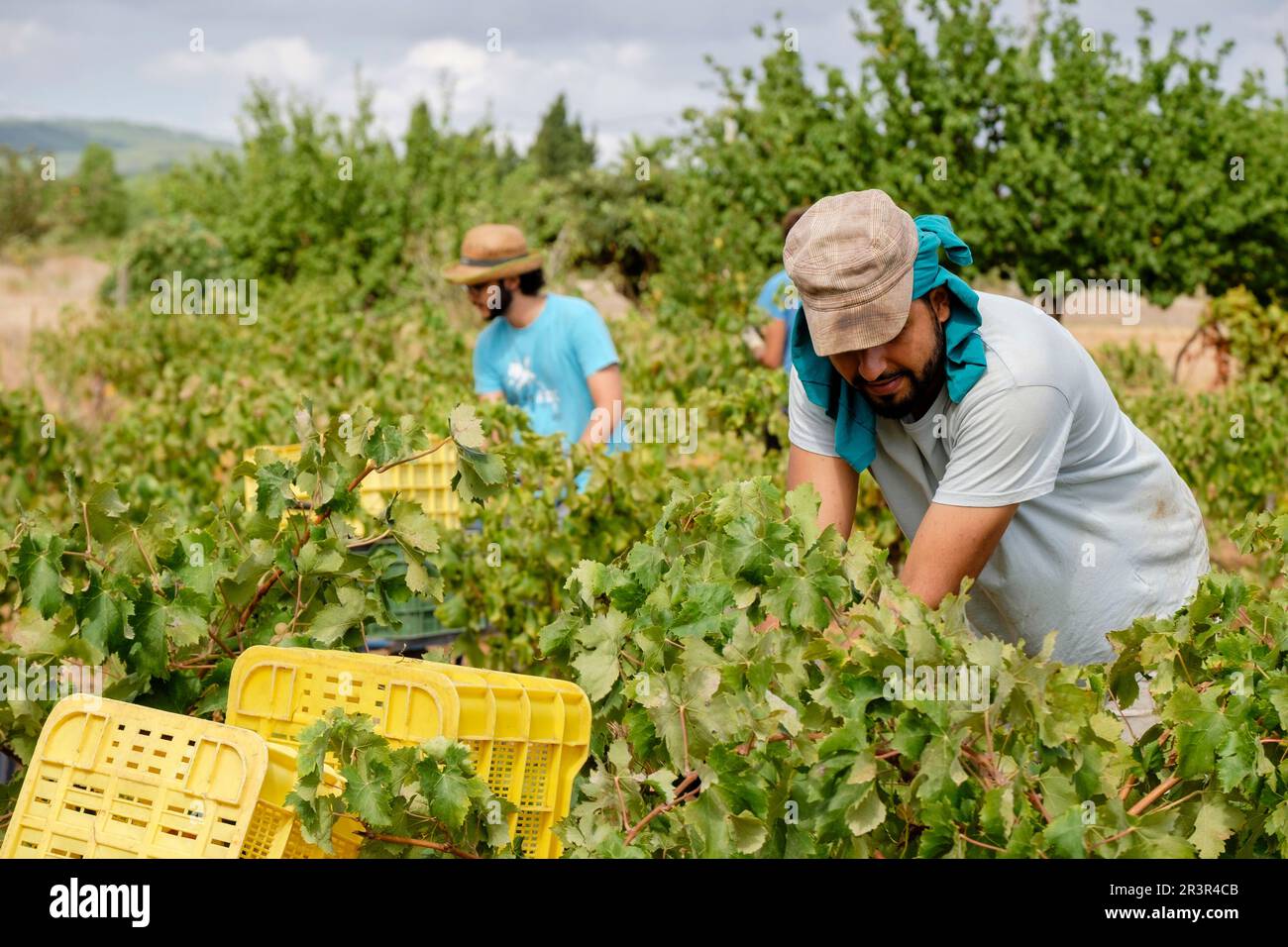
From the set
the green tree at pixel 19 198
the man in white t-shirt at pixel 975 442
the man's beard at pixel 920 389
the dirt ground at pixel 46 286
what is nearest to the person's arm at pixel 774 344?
the man in white t-shirt at pixel 975 442

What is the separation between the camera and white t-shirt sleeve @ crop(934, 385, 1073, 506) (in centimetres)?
240

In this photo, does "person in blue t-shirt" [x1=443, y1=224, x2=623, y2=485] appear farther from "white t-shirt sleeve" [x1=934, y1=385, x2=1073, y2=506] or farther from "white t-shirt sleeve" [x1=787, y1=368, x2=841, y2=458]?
"white t-shirt sleeve" [x1=934, y1=385, x2=1073, y2=506]

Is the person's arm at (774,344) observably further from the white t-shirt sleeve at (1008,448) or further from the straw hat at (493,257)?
the white t-shirt sleeve at (1008,448)

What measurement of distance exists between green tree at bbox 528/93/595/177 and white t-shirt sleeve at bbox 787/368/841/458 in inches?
1848

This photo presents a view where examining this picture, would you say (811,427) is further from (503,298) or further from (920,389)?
(503,298)

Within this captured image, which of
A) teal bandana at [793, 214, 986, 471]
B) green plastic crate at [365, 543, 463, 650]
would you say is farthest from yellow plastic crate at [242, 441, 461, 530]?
teal bandana at [793, 214, 986, 471]

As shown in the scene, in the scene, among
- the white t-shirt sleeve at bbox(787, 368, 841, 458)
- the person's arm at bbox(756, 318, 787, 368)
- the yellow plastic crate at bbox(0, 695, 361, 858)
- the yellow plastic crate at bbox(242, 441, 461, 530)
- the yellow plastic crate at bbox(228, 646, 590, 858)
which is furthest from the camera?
the person's arm at bbox(756, 318, 787, 368)

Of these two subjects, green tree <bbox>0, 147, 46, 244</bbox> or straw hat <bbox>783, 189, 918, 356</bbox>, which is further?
green tree <bbox>0, 147, 46, 244</bbox>

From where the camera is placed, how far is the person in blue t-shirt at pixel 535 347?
200 inches

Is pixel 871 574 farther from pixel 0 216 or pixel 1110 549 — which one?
pixel 0 216

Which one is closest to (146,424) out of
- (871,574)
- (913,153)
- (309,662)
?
(309,662)

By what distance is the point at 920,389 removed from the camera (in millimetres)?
2504

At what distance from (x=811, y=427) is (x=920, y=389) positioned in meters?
0.33

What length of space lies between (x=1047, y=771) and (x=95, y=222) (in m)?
53.5
